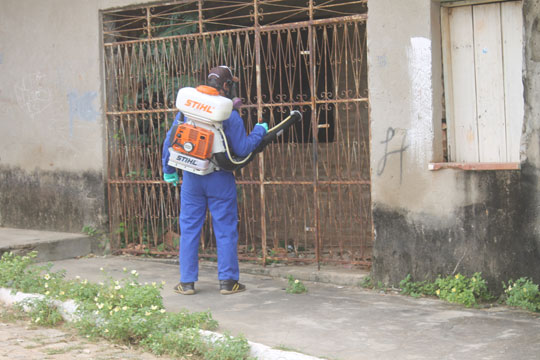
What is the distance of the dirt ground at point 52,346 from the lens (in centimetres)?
470

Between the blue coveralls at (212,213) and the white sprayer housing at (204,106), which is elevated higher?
the white sprayer housing at (204,106)

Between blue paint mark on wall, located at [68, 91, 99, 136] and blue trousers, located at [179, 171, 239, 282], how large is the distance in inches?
97.6

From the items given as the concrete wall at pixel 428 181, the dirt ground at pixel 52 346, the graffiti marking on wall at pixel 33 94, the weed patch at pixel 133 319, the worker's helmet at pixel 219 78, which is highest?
the graffiti marking on wall at pixel 33 94

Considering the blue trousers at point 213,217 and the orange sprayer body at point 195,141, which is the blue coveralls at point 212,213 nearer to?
the blue trousers at point 213,217

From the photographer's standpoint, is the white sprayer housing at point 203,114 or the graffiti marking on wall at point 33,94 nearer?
the white sprayer housing at point 203,114

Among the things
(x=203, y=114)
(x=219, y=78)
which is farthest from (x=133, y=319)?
(x=219, y=78)

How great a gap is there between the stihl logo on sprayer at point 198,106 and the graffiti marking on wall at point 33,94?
331 cm

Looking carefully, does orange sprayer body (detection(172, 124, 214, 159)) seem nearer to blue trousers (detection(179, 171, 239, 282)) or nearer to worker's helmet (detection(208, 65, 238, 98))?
blue trousers (detection(179, 171, 239, 282))

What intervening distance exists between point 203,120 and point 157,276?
1.96 metres

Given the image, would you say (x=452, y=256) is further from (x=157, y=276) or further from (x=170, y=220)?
(x=170, y=220)

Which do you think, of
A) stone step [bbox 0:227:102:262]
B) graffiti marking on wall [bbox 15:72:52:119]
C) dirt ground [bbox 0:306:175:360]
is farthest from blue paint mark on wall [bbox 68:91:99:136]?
dirt ground [bbox 0:306:175:360]

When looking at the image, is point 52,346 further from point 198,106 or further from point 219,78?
point 219,78

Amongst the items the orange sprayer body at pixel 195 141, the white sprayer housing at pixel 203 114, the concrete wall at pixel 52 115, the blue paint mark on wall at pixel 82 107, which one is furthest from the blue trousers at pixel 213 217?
the blue paint mark on wall at pixel 82 107

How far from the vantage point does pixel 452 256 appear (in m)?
5.94
